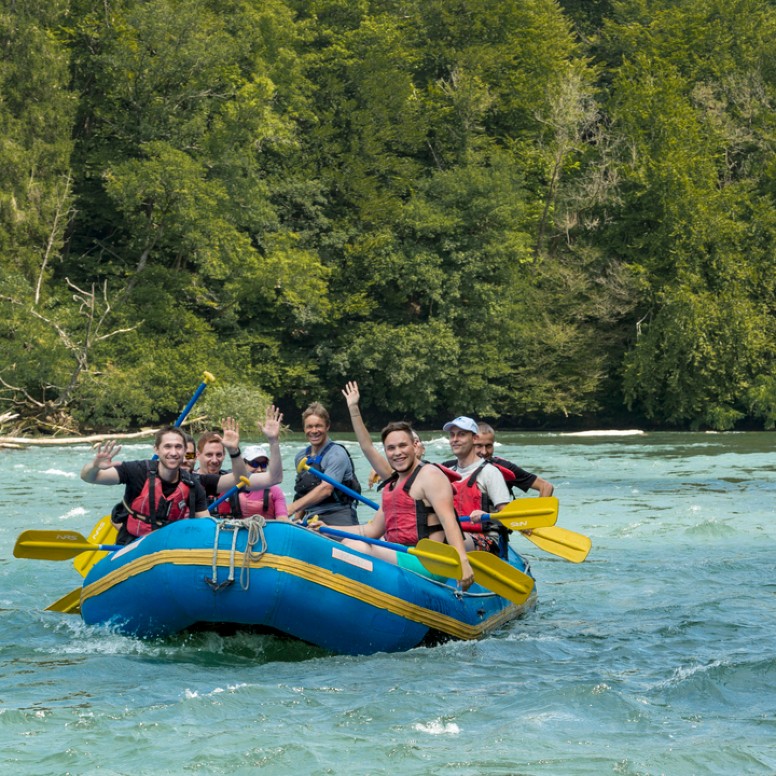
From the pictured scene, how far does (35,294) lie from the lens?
2909 centimetres

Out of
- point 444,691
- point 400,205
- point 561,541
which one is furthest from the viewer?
point 400,205

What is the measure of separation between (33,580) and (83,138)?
25.9m

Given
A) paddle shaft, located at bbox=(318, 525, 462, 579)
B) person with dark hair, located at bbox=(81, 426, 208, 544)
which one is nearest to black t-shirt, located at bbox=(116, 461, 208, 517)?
person with dark hair, located at bbox=(81, 426, 208, 544)

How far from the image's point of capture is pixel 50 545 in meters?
7.69

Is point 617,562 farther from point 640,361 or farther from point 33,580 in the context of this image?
point 640,361

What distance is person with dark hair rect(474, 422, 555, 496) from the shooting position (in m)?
8.39

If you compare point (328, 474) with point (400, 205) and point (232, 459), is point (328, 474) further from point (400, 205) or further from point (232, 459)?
point (400, 205)

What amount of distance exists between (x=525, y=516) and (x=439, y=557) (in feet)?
3.46

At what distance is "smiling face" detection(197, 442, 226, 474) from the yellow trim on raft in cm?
130

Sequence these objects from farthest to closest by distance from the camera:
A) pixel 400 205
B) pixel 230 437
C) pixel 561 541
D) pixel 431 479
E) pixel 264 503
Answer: pixel 400 205, pixel 561 541, pixel 264 503, pixel 230 437, pixel 431 479

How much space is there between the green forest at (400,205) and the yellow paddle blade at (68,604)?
21.1 metres

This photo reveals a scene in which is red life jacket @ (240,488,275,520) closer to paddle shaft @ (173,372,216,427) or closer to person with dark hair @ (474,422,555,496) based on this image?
paddle shaft @ (173,372,216,427)

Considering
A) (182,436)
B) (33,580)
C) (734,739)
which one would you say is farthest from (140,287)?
(734,739)

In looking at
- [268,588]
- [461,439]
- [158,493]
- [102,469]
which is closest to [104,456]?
[102,469]
